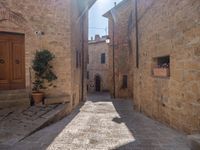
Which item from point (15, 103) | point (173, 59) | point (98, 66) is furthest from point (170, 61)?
point (98, 66)

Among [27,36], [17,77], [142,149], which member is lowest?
[142,149]

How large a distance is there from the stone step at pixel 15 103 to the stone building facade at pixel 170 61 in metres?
3.94

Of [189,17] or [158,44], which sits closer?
[189,17]

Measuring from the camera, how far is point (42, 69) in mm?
6117

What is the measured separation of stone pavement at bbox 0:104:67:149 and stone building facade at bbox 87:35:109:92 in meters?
15.7

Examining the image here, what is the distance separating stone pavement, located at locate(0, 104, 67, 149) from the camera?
3.93m

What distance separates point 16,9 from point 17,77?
220 centimetres

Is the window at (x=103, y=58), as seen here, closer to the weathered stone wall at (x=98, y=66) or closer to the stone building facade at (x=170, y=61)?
the weathered stone wall at (x=98, y=66)

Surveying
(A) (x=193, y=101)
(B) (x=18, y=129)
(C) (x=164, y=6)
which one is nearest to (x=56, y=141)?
(B) (x=18, y=129)

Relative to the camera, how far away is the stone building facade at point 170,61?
3976mm

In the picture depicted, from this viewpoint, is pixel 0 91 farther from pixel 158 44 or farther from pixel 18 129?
pixel 158 44

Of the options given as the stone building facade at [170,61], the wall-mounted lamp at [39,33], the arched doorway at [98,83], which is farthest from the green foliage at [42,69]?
the arched doorway at [98,83]

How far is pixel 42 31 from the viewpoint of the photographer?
655 centimetres

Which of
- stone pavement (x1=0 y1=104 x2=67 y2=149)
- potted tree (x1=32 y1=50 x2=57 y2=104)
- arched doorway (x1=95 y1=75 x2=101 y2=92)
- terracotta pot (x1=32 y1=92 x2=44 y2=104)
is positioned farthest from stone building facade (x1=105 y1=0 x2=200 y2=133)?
arched doorway (x1=95 y1=75 x2=101 y2=92)
